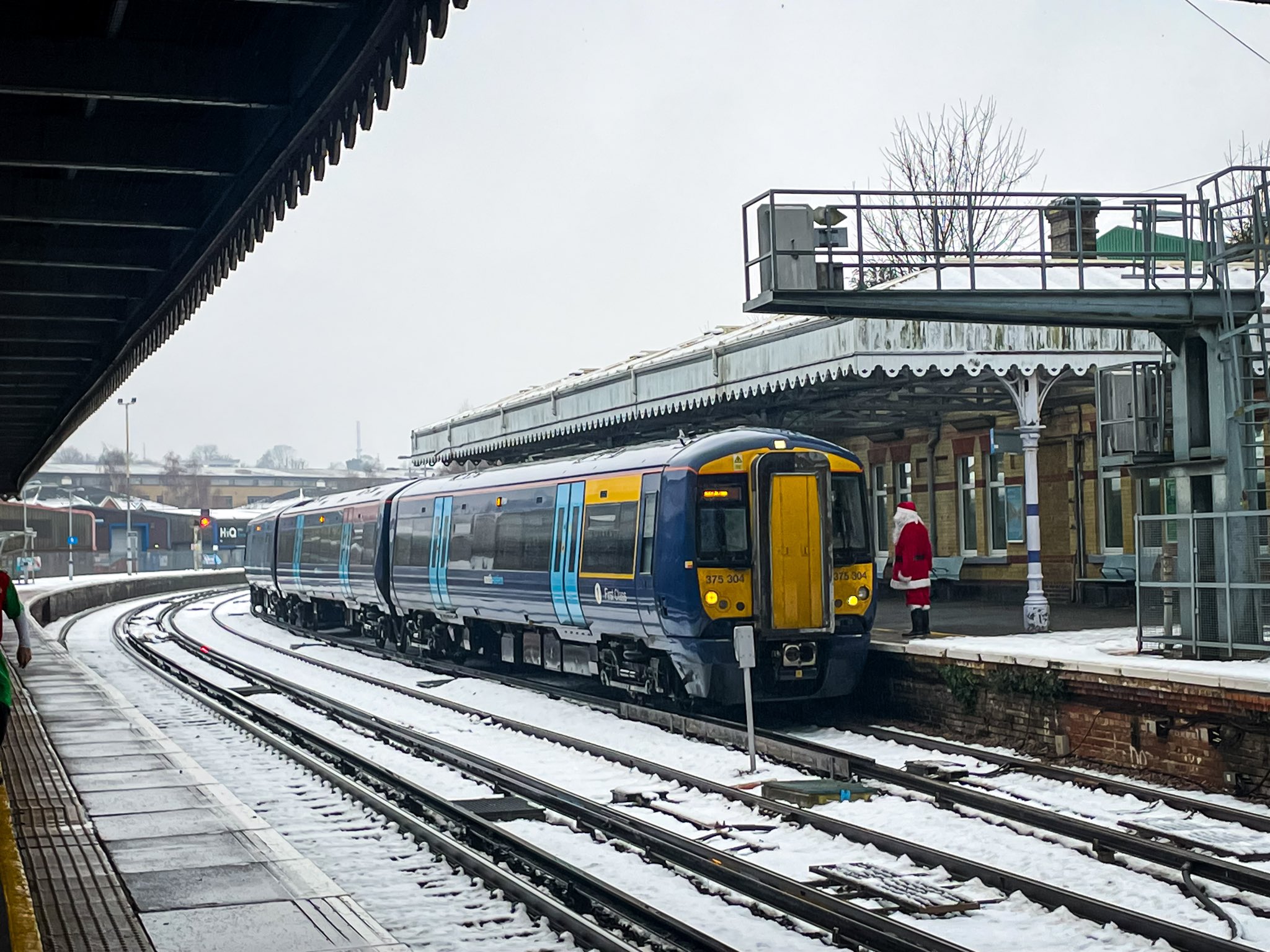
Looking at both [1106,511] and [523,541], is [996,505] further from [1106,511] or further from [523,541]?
[523,541]

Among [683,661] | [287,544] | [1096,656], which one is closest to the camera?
[1096,656]

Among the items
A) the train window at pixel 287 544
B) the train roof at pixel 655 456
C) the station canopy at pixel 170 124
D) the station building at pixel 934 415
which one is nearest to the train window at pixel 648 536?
the train roof at pixel 655 456

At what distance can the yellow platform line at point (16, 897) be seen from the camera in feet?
18.7

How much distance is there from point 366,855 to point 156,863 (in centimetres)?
171

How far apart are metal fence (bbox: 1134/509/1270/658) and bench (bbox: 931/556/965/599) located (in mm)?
10640

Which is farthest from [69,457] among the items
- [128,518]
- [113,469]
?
[128,518]

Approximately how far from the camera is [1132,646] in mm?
13820

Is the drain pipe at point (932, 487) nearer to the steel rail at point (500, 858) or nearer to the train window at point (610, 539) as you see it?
the train window at point (610, 539)

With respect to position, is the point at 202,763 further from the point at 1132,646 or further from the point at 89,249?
the point at 1132,646

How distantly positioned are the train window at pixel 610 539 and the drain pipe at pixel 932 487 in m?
9.61

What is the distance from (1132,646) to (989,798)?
4.10 metres

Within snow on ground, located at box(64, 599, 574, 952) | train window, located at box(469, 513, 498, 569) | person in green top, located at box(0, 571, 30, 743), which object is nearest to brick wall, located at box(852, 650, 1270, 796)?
snow on ground, located at box(64, 599, 574, 952)

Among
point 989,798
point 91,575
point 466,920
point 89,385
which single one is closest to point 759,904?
point 466,920

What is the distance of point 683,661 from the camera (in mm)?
14773
